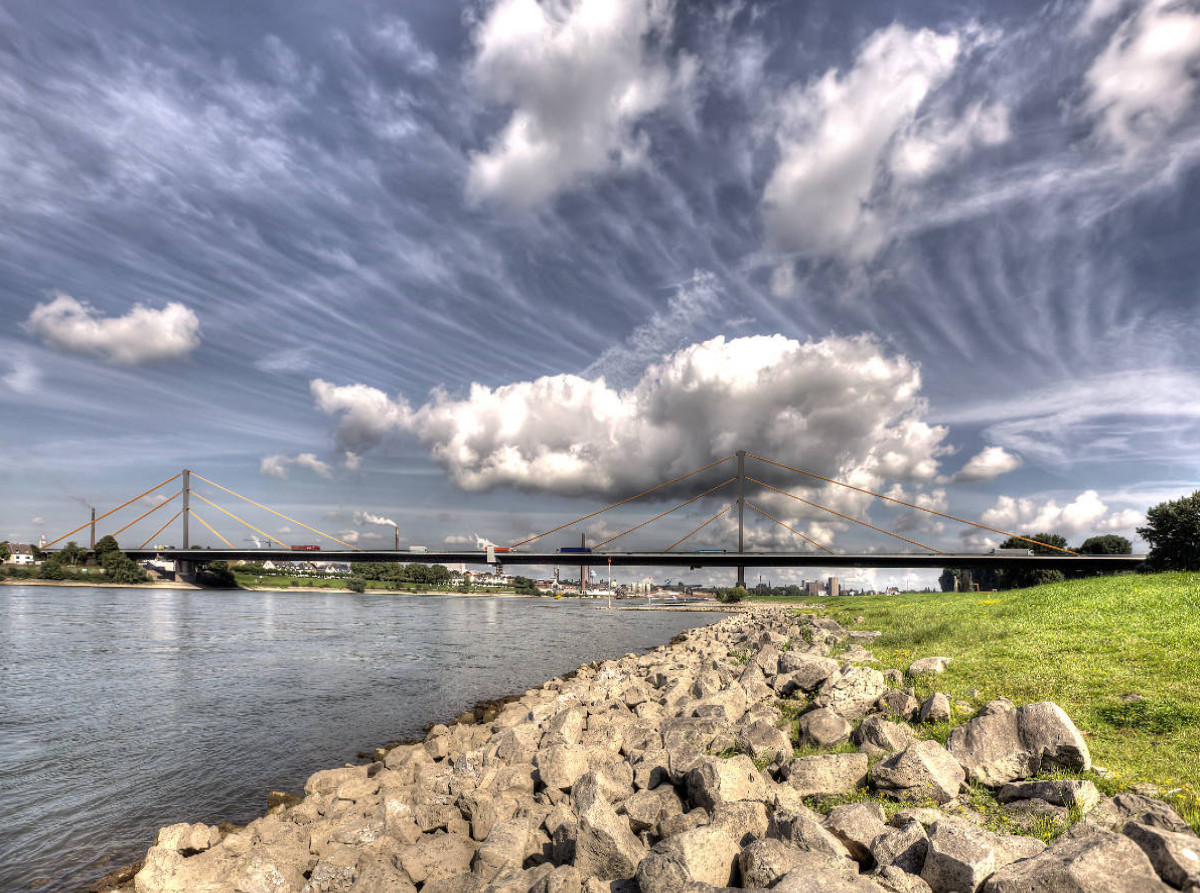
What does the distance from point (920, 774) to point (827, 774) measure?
970 millimetres

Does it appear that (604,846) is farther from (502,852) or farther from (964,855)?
(964,855)

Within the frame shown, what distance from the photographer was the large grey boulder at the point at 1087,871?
12.3 ft

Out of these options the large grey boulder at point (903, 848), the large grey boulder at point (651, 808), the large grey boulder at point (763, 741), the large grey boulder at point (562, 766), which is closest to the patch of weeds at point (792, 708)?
the large grey boulder at point (763, 741)

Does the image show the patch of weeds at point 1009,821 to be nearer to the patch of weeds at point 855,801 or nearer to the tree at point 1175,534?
the patch of weeds at point 855,801

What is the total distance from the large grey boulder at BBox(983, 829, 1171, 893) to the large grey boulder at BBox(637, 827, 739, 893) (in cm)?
172

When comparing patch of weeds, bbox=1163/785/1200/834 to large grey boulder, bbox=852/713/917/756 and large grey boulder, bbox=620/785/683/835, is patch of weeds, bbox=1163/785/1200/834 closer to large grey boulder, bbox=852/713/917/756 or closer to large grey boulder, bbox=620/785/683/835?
large grey boulder, bbox=852/713/917/756

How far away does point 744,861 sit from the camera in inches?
180

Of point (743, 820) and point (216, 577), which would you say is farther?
point (216, 577)

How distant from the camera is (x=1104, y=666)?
34.5ft

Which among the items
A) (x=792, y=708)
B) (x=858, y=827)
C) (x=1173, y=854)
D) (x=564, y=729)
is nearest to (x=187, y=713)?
(x=564, y=729)

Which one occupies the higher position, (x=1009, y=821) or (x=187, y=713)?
(x=1009, y=821)

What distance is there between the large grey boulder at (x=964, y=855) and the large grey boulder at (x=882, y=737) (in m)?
2.78

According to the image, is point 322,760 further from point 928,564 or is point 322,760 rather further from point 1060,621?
point 928,564

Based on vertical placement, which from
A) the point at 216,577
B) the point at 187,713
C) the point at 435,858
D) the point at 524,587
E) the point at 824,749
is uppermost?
the point at 824,749
